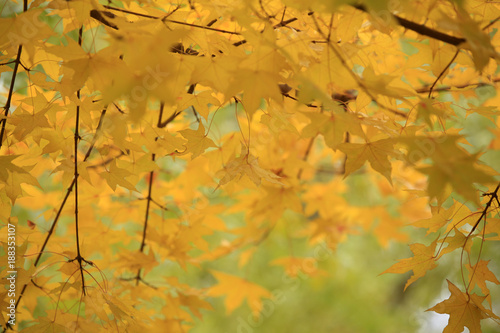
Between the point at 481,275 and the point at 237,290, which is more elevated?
the point at 481,275

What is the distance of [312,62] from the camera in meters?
0.66

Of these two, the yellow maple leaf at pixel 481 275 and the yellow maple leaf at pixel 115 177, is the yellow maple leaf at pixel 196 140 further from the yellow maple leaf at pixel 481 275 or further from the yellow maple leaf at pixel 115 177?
the yellow maple leaf at pixel 481 275

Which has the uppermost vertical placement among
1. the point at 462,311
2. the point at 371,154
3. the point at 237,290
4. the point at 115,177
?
the point at 371,154

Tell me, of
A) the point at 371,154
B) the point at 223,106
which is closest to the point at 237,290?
the point at 223,106

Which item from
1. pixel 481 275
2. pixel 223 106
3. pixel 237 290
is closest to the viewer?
pixel 481 275

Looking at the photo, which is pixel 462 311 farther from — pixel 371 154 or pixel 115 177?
pixel 115 177

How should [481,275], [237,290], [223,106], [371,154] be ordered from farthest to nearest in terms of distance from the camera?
[237,290] → [223,106] → [481,275] → [371,154]

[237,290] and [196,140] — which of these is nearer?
[196,140]

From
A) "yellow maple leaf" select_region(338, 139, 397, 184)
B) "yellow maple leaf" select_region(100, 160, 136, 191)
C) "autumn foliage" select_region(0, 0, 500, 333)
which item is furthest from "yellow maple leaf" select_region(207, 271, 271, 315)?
"yellow maple leaf" select_region(338, 139, 397, 184)

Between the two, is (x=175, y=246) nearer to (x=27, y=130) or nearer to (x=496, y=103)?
(x=27, y=130)

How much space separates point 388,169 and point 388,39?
14.4 inches

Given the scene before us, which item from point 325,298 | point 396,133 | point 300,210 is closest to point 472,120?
point 325,298

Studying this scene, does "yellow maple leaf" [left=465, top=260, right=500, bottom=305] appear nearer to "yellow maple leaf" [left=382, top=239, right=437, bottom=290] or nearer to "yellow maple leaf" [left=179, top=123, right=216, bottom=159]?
"yellow maple leaf" [left=382, top=239, right=437, bottom=290]

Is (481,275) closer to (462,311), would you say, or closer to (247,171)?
(462,311)
